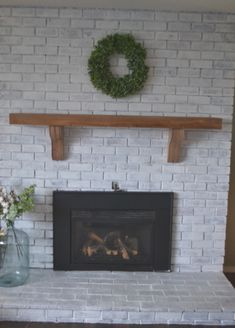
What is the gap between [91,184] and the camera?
113 inches

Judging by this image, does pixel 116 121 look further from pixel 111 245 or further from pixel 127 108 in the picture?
pixel 111 245

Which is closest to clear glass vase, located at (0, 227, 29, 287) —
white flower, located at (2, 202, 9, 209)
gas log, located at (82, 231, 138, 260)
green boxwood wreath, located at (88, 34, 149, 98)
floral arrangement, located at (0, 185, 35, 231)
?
floral arrangement, located at (0, 185, 35, 231)

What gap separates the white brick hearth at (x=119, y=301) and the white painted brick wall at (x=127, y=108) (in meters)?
0.32

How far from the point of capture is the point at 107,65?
8.96 feet

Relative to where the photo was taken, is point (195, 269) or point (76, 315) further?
point (195, 269)

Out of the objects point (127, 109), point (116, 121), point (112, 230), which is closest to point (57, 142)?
point (116, 121)

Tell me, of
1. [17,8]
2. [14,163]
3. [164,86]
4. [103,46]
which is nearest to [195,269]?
[164,86]

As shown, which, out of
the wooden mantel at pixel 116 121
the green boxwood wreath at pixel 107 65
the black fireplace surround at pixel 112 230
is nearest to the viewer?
the wooden mantel at pixel 116 121

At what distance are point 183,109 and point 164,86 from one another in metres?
0.24

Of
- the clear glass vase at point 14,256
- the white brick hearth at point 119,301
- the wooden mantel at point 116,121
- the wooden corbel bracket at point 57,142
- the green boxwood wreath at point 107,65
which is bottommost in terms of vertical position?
the white brick hearth at point 119,301

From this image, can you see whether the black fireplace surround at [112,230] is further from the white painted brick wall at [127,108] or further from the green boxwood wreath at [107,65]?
the green boxwood wreath at [107,65]

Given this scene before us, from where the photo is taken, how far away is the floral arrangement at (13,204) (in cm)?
260

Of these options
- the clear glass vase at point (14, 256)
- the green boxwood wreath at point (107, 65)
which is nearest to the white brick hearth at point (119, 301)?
the clear glass vase at point (14, 256)

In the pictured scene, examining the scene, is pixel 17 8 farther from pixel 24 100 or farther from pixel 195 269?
pixel 195 269
